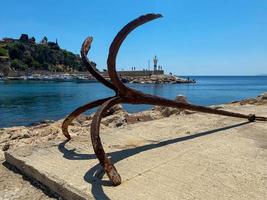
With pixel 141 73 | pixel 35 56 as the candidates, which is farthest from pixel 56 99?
pixel 35 56

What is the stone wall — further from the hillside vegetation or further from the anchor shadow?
the anchor shadow

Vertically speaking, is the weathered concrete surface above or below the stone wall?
above

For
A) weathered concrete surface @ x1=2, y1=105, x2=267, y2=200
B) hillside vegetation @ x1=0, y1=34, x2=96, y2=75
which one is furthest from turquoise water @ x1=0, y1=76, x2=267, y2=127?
hillside vegetation @ x1=0, y1=34, x2=96, y2=75

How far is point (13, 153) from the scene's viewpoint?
10.4ft


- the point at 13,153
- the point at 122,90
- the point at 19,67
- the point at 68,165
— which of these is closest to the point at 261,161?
the point at 122,90

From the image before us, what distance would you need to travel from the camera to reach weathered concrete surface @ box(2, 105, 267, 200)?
93.7 inches

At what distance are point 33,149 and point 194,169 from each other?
1515mm

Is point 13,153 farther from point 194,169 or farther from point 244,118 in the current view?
point 244,118

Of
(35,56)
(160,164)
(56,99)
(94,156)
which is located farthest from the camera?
(35,56)

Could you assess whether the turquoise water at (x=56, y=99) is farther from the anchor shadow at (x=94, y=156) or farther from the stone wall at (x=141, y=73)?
the stone wall at (x=141, y=73)

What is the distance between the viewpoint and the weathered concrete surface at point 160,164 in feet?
7.80

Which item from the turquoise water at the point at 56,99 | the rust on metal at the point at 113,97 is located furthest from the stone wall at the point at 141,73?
A: the rust on metal at the point at 113,97

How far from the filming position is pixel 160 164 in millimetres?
2889

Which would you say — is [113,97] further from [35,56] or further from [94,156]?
[35,56]
